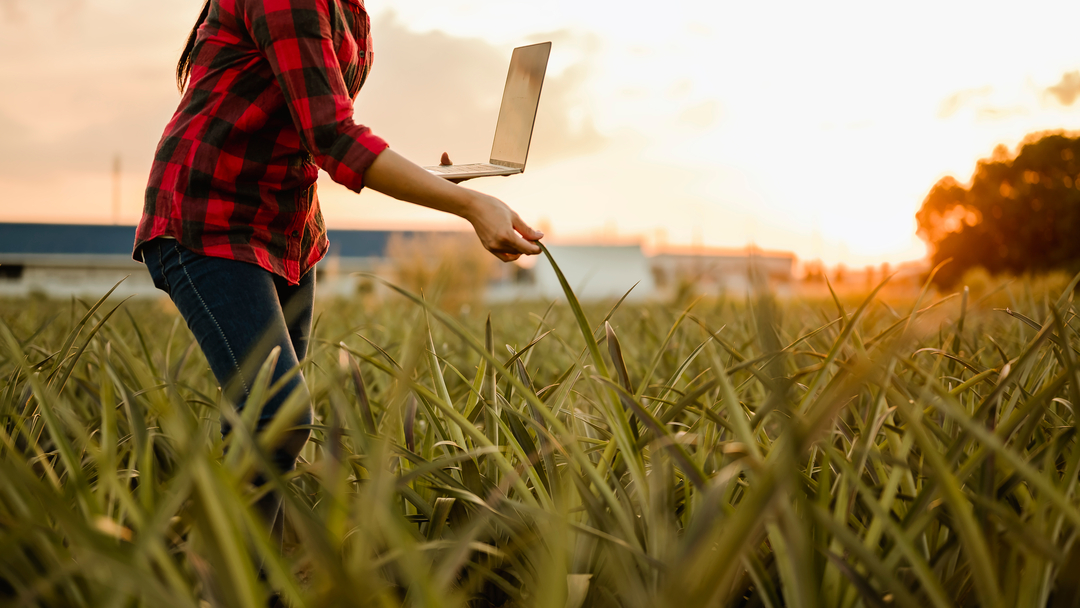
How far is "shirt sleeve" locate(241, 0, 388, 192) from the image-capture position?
3.37ft

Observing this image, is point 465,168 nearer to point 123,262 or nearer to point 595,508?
point 595,508

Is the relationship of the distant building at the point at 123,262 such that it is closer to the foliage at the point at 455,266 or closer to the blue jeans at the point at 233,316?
the foliage at the point at 455,266

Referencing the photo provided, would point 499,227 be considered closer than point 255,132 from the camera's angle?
Yes

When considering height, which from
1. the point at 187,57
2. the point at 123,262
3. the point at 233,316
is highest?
the point at 187,57

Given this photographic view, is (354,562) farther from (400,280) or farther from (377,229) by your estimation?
(377,229)

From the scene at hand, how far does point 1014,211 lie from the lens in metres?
16.8

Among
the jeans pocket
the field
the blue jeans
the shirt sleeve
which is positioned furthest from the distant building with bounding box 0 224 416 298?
the field

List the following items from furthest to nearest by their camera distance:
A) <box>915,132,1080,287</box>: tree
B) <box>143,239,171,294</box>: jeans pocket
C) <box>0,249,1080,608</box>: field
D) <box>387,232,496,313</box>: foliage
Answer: <box>915,132,1080,287</box>: tree
<box>387,232,496,313</box>: foliage
<box>143,239,171,294</box>: jeans pocket
<box>0,249,1080,608</box>: field

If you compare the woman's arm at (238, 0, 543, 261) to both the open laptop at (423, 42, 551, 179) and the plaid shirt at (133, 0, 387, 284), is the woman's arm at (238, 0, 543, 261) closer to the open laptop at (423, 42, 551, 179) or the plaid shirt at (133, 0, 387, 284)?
the plaid shirt at (133, 0, 387, 284)

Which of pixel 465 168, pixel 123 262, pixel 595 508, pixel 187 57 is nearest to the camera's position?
pixel 595 508

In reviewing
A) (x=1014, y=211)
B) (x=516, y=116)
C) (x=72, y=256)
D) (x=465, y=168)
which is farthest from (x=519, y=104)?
(x=72, y=256)

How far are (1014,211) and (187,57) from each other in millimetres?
20278

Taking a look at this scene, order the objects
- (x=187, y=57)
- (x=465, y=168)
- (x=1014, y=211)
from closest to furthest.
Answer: (x=465, y=168) → (x=187, y=57) → (x=1014, y=211)

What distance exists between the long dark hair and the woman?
20 cm
